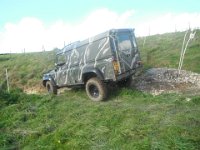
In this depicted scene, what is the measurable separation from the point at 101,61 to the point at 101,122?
2989mm

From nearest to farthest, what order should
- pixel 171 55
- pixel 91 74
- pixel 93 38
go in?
pixel 93 38
pixel 91 74
pixel 171 55

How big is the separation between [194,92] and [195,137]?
478 centimetres

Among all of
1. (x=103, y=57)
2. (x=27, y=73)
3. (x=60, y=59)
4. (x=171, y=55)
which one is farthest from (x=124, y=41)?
(x=27, y=73)

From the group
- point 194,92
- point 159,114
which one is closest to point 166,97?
point 194,92

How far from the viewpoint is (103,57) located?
35.0ft

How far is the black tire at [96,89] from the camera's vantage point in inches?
433

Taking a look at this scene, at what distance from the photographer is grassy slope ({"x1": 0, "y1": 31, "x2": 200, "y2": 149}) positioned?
671 cm

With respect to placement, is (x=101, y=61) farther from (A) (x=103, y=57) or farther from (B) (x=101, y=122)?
(B) (x=101, y=122)

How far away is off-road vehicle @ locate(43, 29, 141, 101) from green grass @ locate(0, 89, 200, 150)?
2.45 ft

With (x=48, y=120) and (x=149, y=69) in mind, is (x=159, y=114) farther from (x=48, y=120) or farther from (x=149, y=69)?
(x=149, y=69)

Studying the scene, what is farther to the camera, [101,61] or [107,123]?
[101,61]

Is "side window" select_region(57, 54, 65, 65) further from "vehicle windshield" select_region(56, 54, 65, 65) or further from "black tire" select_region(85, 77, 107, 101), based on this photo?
"black tire" select_region(85, 77, 107, 101)

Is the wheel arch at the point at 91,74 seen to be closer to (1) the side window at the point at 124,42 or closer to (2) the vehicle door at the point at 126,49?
(2) the vehicle door at the point at 126,49

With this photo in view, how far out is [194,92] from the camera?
10844mm
